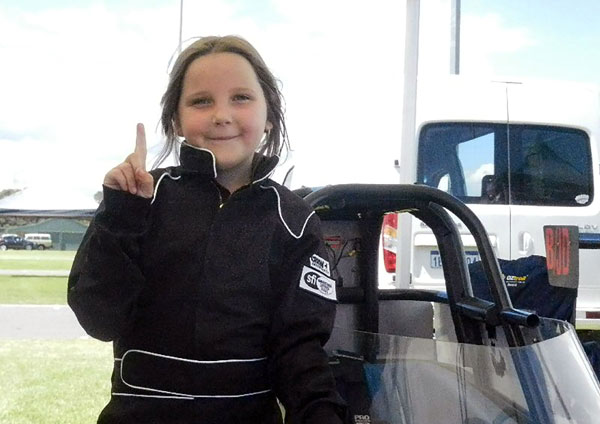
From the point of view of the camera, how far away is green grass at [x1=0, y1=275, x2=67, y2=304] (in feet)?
20.1

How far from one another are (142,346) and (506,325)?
0.96 meters

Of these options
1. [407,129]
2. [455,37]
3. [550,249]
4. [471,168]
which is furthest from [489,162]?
[550,249]

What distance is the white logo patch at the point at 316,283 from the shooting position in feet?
3.92

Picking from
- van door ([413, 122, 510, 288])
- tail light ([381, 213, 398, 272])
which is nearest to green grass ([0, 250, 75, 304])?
tail light ([381, 213, 398, 272])

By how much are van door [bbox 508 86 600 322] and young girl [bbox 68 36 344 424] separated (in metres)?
3.77

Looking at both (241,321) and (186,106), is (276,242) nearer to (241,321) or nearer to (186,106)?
(241,321)

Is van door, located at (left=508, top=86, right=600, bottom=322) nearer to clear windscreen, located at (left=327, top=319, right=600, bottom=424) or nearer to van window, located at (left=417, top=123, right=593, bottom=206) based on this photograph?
van window, located at (left=417, top=123, right=593, bottom=206)

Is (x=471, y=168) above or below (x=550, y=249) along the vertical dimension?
above

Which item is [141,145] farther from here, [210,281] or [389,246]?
[389,246]

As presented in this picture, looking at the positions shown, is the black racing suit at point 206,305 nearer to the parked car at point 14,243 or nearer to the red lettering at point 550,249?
the red lettering at point 550,249

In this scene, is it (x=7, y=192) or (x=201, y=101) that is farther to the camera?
(x=7, y=192)

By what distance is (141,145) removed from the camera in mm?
1104

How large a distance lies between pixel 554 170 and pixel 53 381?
3.40 metres

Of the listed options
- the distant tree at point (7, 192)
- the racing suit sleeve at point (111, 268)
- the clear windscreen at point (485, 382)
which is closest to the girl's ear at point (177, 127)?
the racing suit sleeve at point (111, 268)
